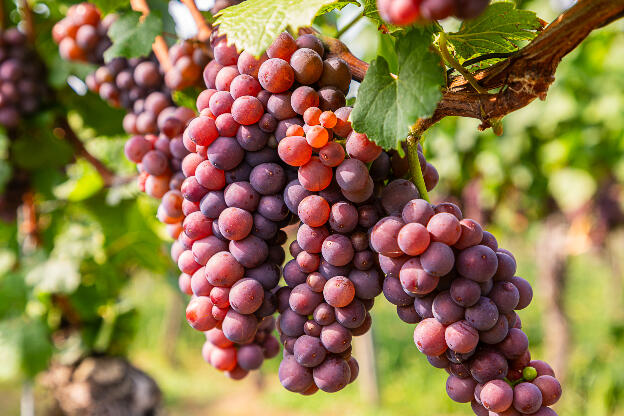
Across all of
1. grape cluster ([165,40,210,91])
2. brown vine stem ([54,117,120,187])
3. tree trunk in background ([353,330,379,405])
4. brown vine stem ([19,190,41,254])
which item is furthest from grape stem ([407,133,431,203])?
tree trunk in background ([353,330,379,405])

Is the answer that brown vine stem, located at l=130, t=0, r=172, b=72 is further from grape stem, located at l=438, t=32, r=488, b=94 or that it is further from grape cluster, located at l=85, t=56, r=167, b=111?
grape stem, located at l=438, t=32, r=488, b=94

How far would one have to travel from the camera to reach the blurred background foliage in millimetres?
1381

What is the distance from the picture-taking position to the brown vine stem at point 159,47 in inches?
34.8

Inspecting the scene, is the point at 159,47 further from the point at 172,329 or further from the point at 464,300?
the point at 172,329

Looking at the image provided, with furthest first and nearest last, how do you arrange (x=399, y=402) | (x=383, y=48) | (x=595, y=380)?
1. (x=399, y=402)
2. (x=595, y=380)
3. (x=383, y=48)

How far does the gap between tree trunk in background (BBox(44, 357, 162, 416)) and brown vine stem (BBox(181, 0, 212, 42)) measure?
3.74 feet

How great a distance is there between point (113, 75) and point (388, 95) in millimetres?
684

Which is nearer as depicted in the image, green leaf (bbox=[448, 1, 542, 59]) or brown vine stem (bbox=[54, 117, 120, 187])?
green leaf (bbox=[448, 1, 542, 59])

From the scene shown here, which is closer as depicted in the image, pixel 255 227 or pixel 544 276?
pixel 255 227

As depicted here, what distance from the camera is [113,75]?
99 centimetres

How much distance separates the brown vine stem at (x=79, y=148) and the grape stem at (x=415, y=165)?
1.07m

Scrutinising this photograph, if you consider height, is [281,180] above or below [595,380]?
above

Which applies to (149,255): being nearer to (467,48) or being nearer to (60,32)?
(60,32)

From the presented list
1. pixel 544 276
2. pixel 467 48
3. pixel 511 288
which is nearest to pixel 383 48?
pixel 467 48
